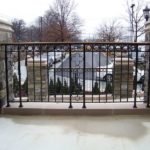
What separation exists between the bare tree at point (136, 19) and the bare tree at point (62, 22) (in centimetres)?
324

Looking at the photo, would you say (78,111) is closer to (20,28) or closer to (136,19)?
(136,19)

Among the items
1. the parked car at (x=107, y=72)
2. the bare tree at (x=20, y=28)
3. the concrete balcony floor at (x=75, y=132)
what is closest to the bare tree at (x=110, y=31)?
the bare tree at (x=20, y=28)

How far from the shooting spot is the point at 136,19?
571 inches

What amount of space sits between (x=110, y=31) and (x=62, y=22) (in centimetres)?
306

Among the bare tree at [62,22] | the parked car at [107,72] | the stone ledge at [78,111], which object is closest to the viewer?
the stone ledge at [78,111]

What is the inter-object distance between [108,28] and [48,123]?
49.2 ft

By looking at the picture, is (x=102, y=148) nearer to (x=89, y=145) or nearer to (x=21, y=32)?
(x=89, y=145)

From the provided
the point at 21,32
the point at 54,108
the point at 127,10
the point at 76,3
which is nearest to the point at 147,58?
the point at 54,108

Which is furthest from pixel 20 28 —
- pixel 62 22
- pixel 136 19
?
pixel 136 19

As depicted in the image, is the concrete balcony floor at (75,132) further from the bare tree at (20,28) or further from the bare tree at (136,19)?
the bare tree at (20,28)

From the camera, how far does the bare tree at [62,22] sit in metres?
15.6

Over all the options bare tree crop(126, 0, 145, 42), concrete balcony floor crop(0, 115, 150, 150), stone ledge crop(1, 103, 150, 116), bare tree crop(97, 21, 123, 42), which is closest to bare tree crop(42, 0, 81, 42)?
bare tree crop(97, 21, 123, 42)

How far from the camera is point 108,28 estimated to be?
Answer: 17.6 meters

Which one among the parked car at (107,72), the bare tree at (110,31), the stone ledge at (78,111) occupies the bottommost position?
the stone ledge at (78,111)
